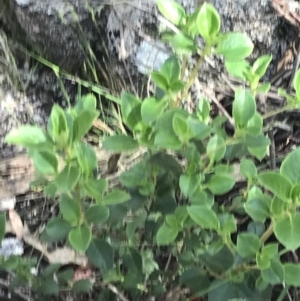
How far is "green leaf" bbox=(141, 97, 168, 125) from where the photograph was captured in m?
0.59

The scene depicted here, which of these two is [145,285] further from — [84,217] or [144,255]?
[84,217]

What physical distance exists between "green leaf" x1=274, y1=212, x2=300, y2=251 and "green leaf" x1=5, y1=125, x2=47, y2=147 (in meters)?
0.27

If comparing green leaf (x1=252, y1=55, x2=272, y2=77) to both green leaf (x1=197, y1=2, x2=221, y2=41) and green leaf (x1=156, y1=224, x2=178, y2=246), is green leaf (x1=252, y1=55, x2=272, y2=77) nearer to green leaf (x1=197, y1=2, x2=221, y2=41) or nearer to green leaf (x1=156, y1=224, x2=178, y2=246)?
green leaf (x1=197, y1=2, x2=221, y2=41)

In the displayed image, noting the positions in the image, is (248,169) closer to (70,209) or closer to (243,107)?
(243,107)

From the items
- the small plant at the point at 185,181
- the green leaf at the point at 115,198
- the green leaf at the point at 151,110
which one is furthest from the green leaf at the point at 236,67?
the green leaf at the point at 115,198

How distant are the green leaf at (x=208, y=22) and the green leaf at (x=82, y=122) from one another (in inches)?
6.8

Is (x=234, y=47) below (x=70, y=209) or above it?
above

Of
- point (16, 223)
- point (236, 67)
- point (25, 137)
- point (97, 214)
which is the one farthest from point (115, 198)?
point (16, 223)

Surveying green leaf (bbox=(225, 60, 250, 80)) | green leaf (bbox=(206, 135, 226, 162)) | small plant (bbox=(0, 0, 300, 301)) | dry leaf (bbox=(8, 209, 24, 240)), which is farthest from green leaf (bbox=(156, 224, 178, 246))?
dry leaf (bbox=(8, 209, 24, 240))

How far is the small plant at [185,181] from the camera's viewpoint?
555 mm

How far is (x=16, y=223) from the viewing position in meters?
1.00

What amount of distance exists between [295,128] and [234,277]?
1.52 feet

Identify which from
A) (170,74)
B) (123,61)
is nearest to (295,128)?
(123,61)

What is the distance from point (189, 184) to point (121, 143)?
0.10 m
